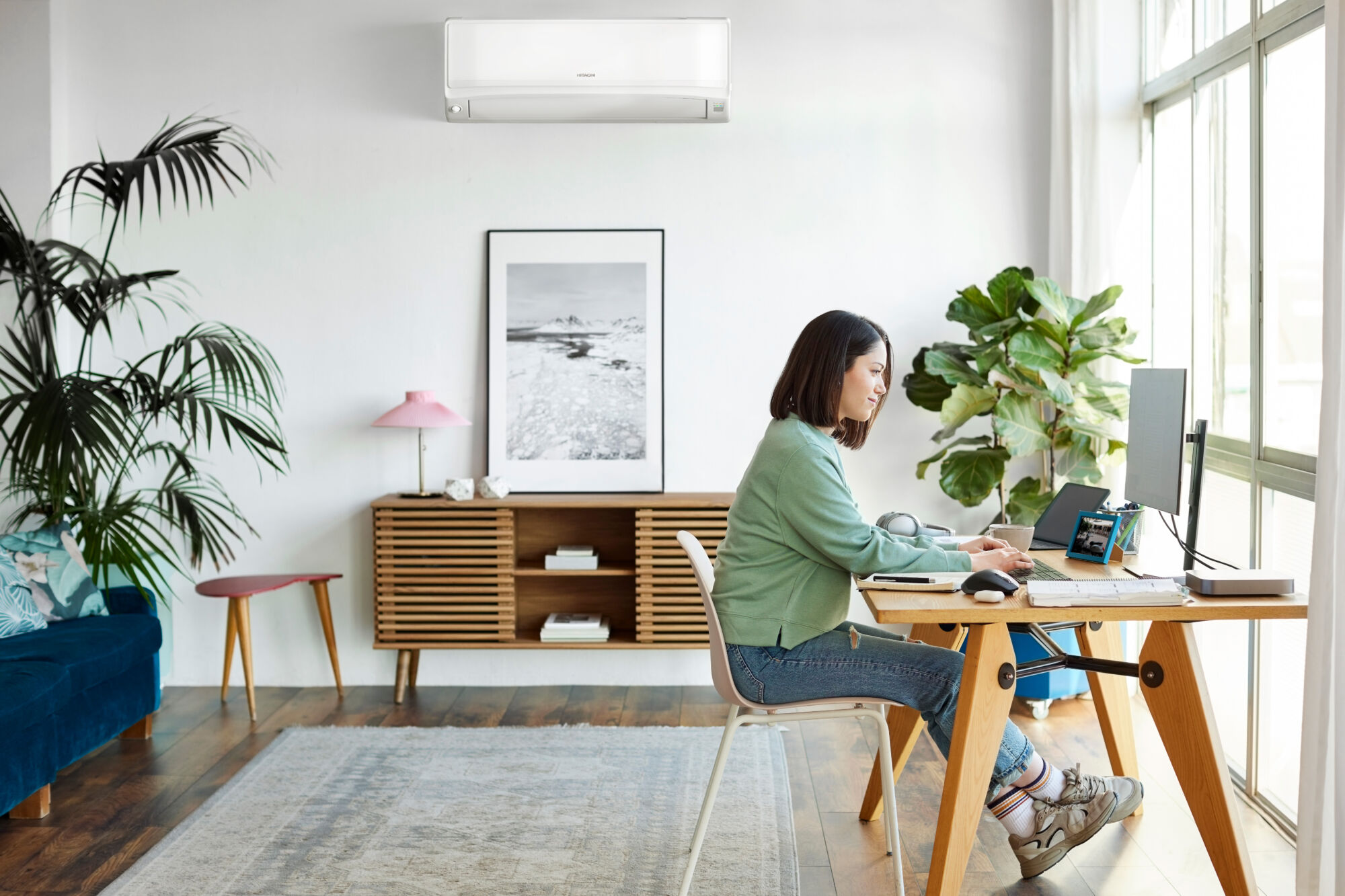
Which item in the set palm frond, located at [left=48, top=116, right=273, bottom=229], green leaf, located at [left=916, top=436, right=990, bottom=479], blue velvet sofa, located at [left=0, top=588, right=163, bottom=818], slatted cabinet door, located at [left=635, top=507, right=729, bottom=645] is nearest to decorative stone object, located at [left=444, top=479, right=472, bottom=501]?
slatted cabinet door, located at [left=635, top=507, right=729, bottom=645]

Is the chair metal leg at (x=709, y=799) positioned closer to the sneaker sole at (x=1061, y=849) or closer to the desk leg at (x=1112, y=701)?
the sneaker sole at (x=1061, y=849)

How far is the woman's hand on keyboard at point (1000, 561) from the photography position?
241cm

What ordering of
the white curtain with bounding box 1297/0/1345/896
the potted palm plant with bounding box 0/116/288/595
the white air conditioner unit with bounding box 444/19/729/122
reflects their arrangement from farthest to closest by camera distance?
the white air conditioner unit with bounding box 444/19/729/122 → the potted palm plant with bounding box 0/116/288/595 → the white curtain with bounding box 1297/0/1345/896

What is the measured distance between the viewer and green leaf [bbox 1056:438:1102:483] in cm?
391

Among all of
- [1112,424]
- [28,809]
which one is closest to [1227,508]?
[1112,424]

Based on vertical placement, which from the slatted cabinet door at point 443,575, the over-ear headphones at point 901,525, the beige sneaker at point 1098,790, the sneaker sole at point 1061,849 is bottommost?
the sneaker sole at point 1061,849

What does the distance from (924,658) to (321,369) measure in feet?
9.77

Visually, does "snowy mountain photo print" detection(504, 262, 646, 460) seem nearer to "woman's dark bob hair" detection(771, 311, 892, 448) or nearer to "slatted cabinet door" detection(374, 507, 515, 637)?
"slatted cabinet door" detection(374, 507, 515, 637)

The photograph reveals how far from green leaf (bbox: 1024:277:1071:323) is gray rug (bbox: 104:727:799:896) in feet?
5.81

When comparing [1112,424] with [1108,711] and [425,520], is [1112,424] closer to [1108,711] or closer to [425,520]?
[1108,711]

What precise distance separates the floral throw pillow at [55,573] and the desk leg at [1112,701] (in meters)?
3.08

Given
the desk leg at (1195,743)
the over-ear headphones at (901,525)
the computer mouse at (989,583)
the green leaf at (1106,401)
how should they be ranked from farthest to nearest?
the green leaf at (1106,401)
the over-ear headphones at (901,525)
the desk leg at (1195,743)
the computer mouse at (989,583)

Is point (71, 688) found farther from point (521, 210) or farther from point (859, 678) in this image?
point (521, 210)

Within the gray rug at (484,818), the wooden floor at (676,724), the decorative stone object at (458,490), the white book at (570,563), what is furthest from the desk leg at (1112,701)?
the decorative stone object at (458,490)
